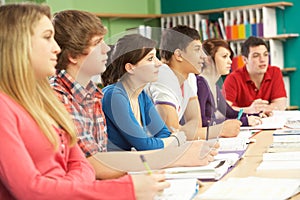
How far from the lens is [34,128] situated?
3.82ft

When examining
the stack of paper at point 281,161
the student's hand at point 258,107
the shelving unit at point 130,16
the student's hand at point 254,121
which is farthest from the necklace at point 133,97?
the shelving unit at point 130,16

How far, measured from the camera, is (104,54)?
5.97 ft

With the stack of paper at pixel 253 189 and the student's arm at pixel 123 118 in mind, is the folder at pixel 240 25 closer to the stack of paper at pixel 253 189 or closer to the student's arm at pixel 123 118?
the student's arm at pixel 123 118

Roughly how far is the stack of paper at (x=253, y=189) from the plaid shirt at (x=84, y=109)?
463 millimetres

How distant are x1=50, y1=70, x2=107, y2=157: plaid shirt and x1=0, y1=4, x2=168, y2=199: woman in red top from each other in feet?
1.19

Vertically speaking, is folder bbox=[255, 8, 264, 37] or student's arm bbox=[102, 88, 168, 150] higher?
folder bbox=[255, 8, 264, 37]

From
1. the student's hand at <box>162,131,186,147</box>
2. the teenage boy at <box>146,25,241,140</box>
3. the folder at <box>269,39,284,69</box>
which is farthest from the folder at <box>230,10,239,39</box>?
the student's hand at <box>162,131,186,147</box>

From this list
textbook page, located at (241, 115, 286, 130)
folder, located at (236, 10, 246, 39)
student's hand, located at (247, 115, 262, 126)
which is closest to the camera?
textbook page, located at (241, 115, 286, 130)

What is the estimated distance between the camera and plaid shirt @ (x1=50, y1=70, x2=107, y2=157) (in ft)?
5.50

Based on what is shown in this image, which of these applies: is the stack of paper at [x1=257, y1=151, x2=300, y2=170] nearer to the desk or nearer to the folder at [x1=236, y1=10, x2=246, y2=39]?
the desk

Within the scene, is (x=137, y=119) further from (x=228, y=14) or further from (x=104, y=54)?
(x=228, y=14)

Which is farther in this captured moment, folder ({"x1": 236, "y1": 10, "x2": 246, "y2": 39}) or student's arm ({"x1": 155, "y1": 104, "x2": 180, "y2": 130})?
folder ({"x1": 236, "y1": 10, "x2": 246, "y2": 39})

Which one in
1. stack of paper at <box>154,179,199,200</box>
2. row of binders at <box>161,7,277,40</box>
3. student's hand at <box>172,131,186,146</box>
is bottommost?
student's hand at <box>172,131,186,146</box>

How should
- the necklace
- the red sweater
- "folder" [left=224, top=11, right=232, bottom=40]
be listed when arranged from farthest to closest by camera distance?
"folder" [left=224, top=11, right=232, bottom=40], the necklace, the red sweater
